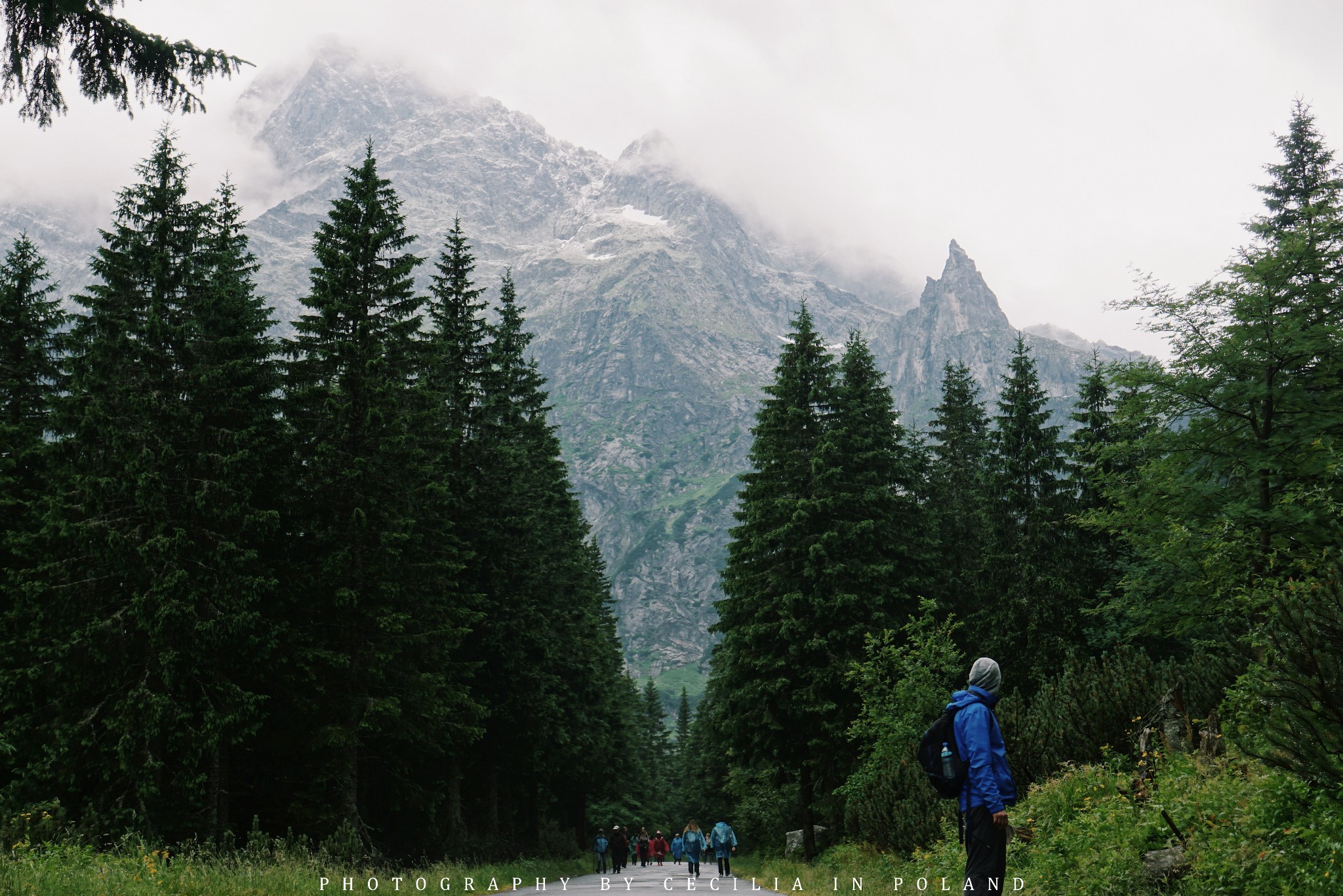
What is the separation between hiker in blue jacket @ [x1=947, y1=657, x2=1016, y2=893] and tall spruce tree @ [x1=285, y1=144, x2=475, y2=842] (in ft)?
46.7

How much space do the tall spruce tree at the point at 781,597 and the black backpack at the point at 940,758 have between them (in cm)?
1763

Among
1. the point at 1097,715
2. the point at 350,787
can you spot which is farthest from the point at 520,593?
the point at 1097,715

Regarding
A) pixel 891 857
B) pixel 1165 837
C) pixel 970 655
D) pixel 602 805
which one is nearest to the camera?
pixel 1165 837

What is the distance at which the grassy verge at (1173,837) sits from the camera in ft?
23.0

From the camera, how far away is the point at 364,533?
66.3ft

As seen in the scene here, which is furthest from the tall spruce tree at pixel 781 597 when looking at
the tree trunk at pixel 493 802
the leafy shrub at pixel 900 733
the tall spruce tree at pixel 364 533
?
the tall spruce tree at pixel 364 533

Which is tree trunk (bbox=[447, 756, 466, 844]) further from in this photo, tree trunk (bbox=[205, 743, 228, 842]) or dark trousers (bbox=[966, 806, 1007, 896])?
dark trousers (bbox=[966, 806, 1007, 896])

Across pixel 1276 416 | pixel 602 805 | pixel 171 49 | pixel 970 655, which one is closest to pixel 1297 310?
pixel 1276 416

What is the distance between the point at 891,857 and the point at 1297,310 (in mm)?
13365

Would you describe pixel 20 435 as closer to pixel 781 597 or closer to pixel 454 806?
pixel 454 806

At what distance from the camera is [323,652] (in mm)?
19062

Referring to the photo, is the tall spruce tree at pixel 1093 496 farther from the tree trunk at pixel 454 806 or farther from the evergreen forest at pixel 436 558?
the tree trunk at pixel 454 806

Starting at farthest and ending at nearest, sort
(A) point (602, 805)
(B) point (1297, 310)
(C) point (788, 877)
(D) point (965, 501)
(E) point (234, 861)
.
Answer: (A) point (602, 805), (D) point (965, 501), (C) point (788, 877), (B) point (1297, 310), (E) point (234, 861)

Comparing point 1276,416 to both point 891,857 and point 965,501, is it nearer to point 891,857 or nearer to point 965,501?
point 891,857
